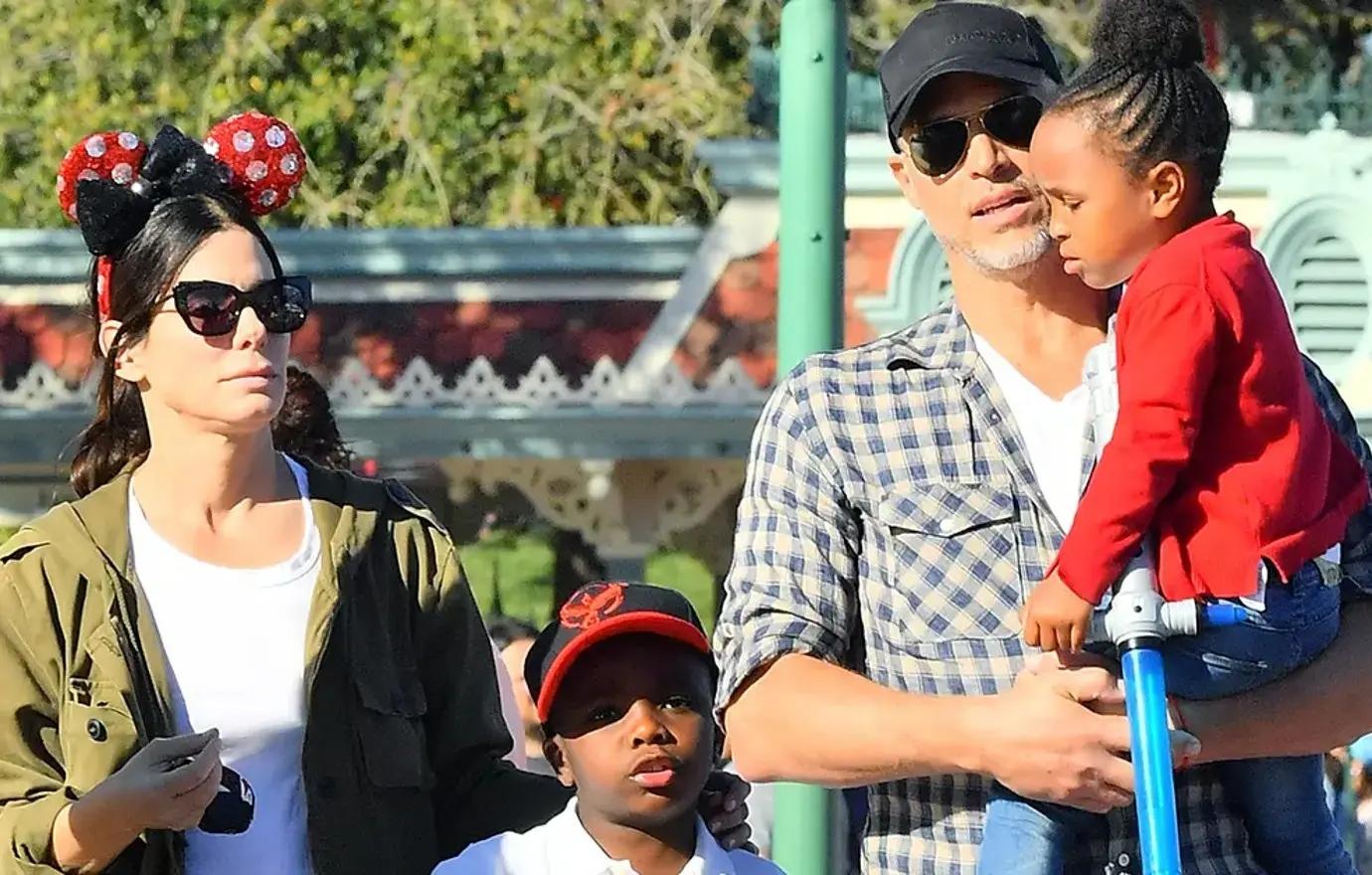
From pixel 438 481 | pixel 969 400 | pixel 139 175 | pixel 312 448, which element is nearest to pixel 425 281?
pixel 438 481

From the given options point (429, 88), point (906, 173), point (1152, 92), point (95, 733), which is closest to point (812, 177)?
point (906, 173)

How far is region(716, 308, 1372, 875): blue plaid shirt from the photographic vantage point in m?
2.59

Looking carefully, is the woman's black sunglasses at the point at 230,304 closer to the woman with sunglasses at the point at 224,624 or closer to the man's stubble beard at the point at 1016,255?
the woman with sunglasses at the point at 224,624

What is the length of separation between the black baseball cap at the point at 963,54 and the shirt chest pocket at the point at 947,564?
554mm

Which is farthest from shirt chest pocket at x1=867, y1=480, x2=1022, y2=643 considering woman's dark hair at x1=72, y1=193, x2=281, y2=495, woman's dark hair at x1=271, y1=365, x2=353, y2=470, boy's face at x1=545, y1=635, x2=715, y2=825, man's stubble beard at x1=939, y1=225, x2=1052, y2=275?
woman's dark hair at x1=271, y1=365, x2=353, y2=470

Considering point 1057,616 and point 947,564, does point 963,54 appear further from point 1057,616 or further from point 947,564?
point 1057,616

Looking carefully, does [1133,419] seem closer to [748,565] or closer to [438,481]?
[748,565]

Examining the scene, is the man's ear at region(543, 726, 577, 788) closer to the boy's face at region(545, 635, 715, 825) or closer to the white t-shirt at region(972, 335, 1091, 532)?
the boy's face at region(545, 635, 715, 825)

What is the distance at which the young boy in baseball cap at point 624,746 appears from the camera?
309 cm

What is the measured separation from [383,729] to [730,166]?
8.23m

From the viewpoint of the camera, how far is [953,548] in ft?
8.59

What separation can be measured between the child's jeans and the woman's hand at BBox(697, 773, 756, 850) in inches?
27.5

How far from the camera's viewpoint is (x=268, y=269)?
132 inches

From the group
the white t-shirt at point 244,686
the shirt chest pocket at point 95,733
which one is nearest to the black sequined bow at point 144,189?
the white t-shirt at point 244,686
